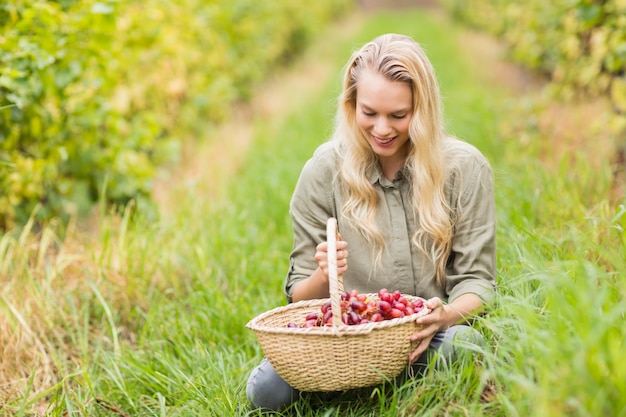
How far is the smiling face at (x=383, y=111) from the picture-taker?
2523 mm

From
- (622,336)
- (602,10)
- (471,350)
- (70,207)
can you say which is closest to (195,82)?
(70,207)

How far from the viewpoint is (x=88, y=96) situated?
4.45 metres

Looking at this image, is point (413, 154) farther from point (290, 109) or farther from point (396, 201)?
point (290, 109)

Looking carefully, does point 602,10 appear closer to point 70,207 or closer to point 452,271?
point 452,271

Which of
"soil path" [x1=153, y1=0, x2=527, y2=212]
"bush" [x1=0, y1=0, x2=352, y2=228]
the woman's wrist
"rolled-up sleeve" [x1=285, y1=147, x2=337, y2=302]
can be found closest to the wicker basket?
the woman's wrist

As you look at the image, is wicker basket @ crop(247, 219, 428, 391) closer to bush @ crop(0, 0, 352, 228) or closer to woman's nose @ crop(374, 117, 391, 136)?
woman's nose @ crop(374, 117, 391, 136)

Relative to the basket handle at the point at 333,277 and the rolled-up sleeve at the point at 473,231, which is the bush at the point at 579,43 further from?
the basket handle at the point at 333,277

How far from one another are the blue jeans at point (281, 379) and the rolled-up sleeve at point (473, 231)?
200 mm

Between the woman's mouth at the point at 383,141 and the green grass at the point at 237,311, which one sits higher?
the woman's mouth at the point at 383,141

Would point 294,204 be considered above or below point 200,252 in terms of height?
above

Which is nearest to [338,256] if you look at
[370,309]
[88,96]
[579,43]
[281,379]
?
[370,309]

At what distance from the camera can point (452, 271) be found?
8.87 feet

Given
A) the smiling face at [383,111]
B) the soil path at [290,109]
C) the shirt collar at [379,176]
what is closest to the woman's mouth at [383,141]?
the smiling face at [383,111]

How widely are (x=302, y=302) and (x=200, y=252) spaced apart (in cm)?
131
